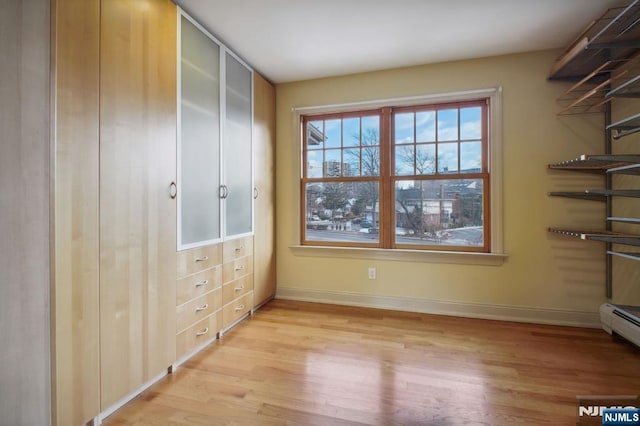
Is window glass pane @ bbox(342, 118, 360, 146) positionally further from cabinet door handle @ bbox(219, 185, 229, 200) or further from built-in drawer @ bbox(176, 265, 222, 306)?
built-in drawer @ bbox(176, 265, 222, 306)

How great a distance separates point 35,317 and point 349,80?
3127mm

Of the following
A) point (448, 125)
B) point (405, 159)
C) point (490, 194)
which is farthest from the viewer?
point (405, 159)

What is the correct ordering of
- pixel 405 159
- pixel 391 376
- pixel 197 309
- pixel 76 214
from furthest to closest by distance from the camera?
pixel 405 159 < pixel 197 309 < pixel 391 376 < pixel 76 214

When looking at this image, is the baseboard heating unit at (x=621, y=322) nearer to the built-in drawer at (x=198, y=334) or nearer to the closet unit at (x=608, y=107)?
the closet unit at (x=608, y=107)

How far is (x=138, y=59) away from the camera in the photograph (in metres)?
1.71

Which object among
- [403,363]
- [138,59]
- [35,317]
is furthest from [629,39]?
[35,317]

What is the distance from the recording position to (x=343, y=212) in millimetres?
3385

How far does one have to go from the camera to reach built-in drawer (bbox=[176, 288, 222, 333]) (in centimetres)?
204

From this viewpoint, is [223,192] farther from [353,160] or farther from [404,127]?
[404,127]

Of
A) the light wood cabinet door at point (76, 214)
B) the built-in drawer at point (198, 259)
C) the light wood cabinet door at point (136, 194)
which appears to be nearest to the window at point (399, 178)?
the built-in drawer at point (198, 259)

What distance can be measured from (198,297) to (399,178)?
7.30 feet

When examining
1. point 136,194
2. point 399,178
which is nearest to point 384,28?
point 399,178

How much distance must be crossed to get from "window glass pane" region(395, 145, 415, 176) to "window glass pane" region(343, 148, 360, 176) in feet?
1.38

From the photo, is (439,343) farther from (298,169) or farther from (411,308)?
(298,169)
